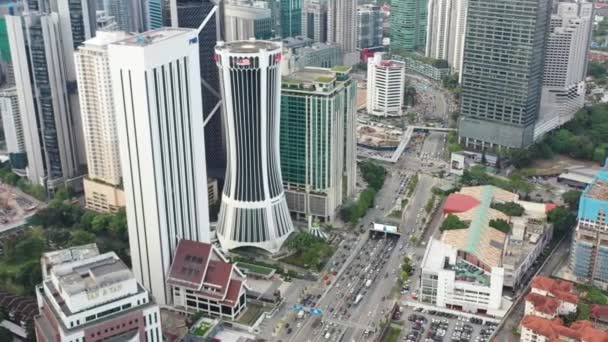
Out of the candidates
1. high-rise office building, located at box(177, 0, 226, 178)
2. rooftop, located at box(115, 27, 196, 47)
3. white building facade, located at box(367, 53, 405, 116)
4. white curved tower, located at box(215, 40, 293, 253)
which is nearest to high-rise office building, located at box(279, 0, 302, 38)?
white building facade, located at box(367, 53, 405, 116)

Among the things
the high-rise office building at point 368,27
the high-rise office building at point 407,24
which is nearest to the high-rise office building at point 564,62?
the high-rise office building at point 407,24

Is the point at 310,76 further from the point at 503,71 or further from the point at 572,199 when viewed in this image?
the point at 572,199

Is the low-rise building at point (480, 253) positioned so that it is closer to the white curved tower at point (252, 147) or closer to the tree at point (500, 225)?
the tree at point (500, 225)

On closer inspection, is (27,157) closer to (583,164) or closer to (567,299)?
(567,299)

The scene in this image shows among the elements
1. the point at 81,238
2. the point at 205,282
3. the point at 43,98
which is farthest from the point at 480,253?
the point at 43,98

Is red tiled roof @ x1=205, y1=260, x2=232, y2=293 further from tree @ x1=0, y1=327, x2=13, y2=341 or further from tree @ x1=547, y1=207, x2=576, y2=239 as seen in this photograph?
tree @ x1=547, y1=207, x2=576, y2=239

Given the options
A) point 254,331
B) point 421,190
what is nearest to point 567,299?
point 254,331
